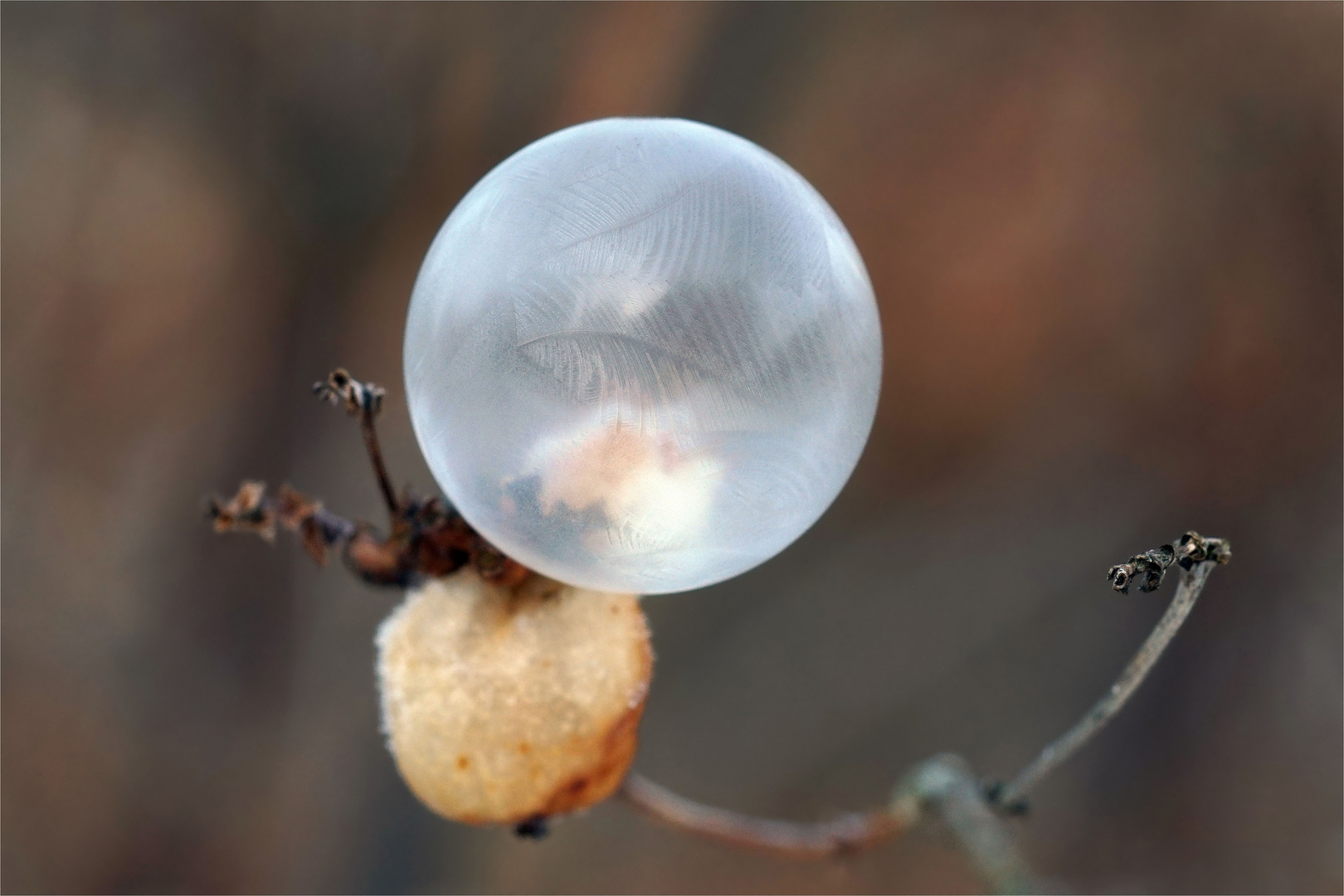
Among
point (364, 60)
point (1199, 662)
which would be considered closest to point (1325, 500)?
point (1199, 662)

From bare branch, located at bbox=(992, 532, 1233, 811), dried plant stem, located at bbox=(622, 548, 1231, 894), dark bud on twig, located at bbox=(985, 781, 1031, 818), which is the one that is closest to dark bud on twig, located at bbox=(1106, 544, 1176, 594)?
bare branch, located at bbox=(992, 532, 1233, 811)

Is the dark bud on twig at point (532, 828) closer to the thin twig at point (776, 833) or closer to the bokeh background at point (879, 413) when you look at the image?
the thin twig at point (776, 833)

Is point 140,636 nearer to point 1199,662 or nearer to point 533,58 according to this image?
point 533,58

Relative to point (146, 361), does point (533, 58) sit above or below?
above

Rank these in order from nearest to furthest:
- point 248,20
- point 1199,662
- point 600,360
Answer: point 600,360
point 248,20
point 1199,662

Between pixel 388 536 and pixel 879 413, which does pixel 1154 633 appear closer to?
pixel 388 536

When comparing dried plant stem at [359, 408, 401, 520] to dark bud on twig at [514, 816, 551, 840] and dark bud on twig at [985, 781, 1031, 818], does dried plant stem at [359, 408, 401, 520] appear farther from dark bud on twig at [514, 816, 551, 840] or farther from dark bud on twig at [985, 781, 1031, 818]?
dark bud on twig at [985, 781, 1031, 818]

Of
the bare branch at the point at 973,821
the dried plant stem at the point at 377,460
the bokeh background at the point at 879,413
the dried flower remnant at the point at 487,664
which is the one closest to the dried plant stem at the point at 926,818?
the bare branch at the point at 973,821
